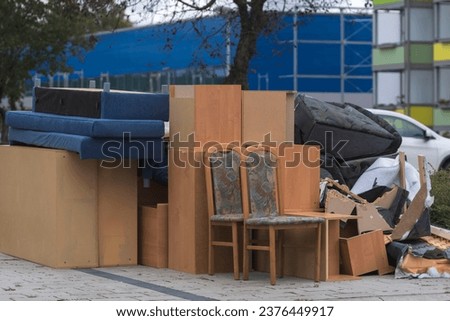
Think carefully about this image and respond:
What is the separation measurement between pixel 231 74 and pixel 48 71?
25.6 metres

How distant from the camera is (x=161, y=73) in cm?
5334

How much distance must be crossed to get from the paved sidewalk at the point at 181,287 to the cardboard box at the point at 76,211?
22 centimetres

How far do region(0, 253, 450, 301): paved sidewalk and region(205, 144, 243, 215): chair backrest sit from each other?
65cm

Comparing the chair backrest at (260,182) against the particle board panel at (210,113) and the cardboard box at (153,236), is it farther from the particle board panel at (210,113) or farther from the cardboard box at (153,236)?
the cardboard box at (153,236)

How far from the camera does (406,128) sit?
76.9ft

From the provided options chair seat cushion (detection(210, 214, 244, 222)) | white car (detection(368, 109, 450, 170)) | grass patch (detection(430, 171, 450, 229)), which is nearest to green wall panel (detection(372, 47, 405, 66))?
white car (detection(368, 109, 450, 170))

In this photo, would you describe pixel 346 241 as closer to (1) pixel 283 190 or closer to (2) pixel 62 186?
(1) pixel 283 190

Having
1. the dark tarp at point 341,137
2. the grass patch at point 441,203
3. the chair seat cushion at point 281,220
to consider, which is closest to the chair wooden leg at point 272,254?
the chair seat cushion at point 281,220

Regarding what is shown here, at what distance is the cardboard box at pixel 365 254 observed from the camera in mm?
10297

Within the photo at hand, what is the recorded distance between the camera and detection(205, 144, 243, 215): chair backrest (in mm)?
10094

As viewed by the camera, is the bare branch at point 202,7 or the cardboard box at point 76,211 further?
the bare branch at point 202,7

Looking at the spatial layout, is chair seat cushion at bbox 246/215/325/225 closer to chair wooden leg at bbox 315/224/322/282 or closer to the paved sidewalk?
chair wooden leg at bbox 315/224/322/282

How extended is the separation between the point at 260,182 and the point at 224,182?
353mm

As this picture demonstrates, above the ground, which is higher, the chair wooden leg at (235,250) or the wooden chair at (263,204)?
the wooden chair at (263,204)
